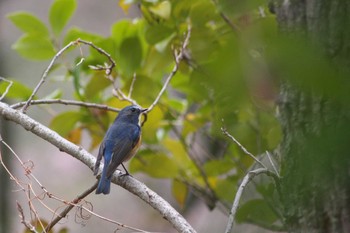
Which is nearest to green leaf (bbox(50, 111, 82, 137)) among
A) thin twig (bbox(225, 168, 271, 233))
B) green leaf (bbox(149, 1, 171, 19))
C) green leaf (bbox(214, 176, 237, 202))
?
green leaf (bbox(149, 1, 171, 19))

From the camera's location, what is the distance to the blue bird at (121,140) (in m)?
3.53

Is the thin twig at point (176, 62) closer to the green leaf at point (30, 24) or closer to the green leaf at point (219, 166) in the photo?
the green leaf at point (219, 166)

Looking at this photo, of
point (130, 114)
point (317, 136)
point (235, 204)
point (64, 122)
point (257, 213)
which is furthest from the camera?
point (130, 114)

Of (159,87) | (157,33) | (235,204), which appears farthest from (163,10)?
(235,204)

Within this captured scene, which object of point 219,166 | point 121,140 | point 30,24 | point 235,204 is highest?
point 30,24

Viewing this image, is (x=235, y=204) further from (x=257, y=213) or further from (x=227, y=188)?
(x=227, y=188)

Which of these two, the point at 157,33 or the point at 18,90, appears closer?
the point at 157,33

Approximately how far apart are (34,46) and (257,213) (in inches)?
66.6

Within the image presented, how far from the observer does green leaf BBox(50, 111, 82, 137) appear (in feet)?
11.8

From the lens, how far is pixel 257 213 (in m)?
2.97

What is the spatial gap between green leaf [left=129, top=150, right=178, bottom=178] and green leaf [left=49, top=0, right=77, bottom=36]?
939 millimetres

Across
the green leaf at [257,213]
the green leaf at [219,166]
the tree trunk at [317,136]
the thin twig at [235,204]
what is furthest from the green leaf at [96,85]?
the tree trunk at [317,136]

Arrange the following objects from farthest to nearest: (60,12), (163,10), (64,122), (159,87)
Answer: (159,87) < (60,12) < (64,122) < (163,10)

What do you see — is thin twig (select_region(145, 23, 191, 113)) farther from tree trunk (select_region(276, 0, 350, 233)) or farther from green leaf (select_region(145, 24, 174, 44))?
tree trunk (select_region(276, 0, 350, 233))
